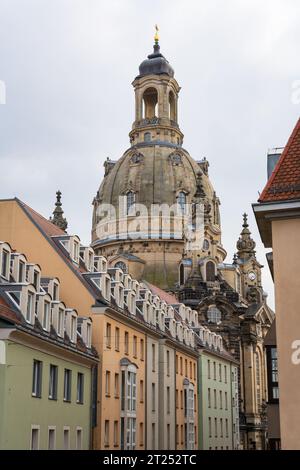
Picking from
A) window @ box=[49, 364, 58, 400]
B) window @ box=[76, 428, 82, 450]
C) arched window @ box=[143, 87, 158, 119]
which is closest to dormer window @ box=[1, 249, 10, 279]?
window @ box=[49, 364, 58, 400]

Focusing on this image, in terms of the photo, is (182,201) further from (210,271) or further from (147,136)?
(147,136)

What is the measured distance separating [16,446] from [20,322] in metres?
4.26

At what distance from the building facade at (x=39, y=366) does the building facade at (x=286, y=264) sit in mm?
9732

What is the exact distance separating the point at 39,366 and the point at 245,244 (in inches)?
3115

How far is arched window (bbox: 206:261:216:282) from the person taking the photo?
88.9 m

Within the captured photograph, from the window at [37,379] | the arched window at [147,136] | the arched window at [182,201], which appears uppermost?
the arched window at [147,136]

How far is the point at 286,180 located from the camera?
22250 millimetres

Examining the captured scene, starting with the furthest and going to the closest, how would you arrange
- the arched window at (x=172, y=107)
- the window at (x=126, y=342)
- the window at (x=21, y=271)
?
the arched window at (x=172, y=107) → the window at (x=126, y=342) → the window at (x=21, y=271)

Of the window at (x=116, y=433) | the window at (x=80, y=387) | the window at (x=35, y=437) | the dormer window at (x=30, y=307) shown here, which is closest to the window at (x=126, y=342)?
the window at (x=116, y=433)

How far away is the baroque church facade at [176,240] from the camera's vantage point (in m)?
86.1

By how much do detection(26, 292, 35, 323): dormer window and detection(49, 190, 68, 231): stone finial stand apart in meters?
69.1

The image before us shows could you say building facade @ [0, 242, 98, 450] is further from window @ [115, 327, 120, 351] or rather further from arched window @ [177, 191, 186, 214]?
arched window @ [177, 191, 186, 214]

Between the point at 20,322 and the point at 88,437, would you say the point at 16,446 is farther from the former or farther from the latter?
the point at 88,437

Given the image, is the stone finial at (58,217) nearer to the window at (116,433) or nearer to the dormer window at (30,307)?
the window at (116,433)
